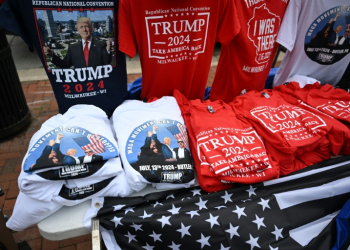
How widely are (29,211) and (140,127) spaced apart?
703 millimetres

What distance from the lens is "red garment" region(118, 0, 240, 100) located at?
1.48 m

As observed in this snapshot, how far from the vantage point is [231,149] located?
4.44ft

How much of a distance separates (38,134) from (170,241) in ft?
3.04

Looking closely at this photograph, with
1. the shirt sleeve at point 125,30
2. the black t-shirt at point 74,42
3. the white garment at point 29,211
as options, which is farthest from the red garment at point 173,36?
the white garment at point 29,211

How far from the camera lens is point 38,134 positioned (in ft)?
4.39

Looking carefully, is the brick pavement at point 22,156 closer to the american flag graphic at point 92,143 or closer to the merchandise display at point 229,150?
the american flag graphic at point 92,143

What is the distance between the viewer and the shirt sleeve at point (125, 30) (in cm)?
143

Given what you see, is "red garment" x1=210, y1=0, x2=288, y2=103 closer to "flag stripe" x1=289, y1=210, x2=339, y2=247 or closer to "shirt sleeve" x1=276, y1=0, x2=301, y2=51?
"shirt sleeve" x1=276, y1=0, x2=301, y2=51

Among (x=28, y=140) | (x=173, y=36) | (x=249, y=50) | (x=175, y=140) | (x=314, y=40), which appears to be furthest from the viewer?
(x=28, y=140)

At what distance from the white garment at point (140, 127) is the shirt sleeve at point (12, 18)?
0.72 metres

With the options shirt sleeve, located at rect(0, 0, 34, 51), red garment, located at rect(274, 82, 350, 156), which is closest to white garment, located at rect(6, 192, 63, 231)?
shirt sleeve, located at rect(0, 0, 34, 51)

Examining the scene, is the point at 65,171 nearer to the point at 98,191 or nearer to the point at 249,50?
the point at 98,191

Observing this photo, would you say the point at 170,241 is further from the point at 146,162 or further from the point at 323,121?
the point at 323,121

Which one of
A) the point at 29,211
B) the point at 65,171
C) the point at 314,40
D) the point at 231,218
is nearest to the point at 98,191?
the point at 65,171
